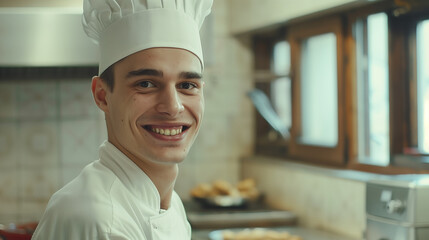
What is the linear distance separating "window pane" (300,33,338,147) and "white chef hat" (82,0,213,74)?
1724mm

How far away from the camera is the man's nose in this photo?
3.36 feet

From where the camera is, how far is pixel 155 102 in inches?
40.4

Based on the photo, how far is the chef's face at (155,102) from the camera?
3.36ft

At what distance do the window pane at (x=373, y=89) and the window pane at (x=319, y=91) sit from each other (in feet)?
0.57

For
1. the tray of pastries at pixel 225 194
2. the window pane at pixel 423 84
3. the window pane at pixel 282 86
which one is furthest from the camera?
the window pane at pixel 282 86

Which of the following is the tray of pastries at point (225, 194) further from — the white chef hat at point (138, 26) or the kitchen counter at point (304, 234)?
the white chef hat at point (138, 26)

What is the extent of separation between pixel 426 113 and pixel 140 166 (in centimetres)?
146

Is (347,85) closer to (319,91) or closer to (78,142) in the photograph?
(319,91)

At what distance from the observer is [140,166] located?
1098mm

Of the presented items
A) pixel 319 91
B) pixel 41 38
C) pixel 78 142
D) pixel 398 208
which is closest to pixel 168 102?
pixel 398 208

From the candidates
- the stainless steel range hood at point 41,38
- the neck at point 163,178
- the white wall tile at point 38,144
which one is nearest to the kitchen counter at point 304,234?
the stainless steel range hood at point 41,38

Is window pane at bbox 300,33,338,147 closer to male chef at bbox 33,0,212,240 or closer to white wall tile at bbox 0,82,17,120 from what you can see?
white wall tile at bbox 0,82,17,120

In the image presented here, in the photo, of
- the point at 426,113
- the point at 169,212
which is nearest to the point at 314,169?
the point at 426,113

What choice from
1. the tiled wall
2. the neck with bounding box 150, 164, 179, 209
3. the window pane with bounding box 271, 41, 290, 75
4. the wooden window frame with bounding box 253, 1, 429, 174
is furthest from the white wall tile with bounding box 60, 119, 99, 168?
the neck with bounding box 150, 164, 179, 209
